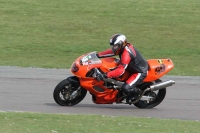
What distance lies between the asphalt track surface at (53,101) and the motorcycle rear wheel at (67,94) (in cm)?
12

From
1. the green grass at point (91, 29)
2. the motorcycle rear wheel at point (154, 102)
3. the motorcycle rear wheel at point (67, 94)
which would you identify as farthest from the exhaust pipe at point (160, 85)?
the green grass at point (91, 29)

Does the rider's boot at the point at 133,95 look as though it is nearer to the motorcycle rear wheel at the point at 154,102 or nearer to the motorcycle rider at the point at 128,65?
the motorcycle rider at the point at 128,65

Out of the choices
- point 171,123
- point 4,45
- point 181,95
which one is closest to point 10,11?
point 4,45

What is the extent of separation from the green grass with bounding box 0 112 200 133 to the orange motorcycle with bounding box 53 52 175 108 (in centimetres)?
121

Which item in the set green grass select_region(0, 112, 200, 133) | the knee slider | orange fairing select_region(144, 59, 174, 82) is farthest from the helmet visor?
green grass select_region(0, 112, 200, 133)

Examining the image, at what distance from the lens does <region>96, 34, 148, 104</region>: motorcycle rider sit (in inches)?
463

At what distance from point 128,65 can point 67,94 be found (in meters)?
1.36

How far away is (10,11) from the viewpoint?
2397 cm

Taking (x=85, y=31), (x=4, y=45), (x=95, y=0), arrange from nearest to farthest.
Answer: (x=4, y=45)
(x=85, y=31)
(x=95, y=0)

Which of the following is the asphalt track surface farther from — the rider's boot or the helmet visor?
the helmet visor

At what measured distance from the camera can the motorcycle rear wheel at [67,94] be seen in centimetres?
1198

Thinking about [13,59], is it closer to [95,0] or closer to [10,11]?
[10,11]

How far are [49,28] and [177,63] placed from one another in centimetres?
628

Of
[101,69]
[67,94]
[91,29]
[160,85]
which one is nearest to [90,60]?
[101,69]
